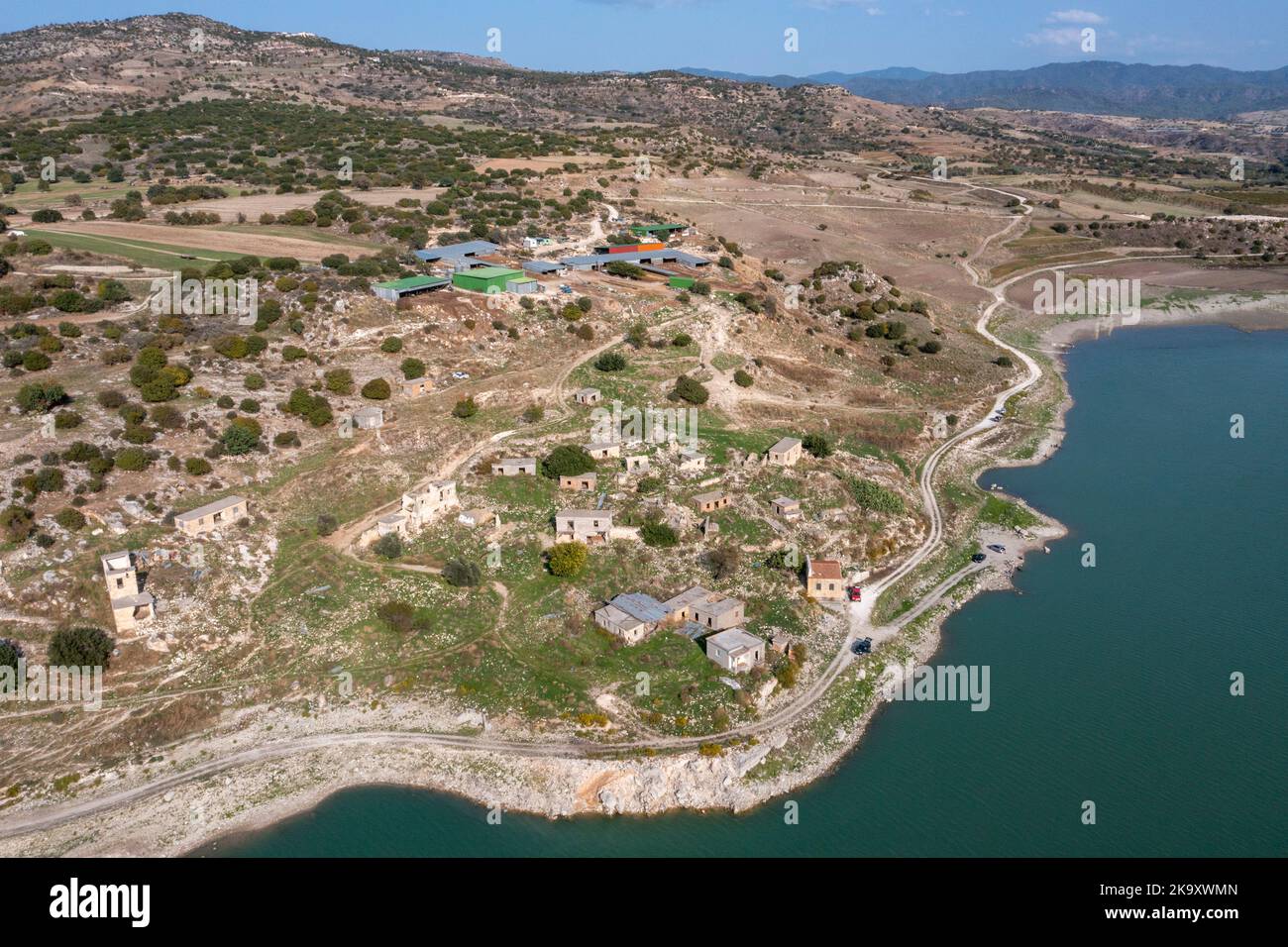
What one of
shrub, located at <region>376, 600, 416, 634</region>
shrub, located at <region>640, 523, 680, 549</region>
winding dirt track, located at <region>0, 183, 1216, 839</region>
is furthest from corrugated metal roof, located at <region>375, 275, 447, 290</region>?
shrub, located at <region>376, 600, 416, 634</region>

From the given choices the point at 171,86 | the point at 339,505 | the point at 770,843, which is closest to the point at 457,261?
the point at 339,505

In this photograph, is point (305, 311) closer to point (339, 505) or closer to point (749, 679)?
point (339, 505)

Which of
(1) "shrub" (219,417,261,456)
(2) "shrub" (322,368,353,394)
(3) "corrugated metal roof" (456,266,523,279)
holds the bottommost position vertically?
(1) "shrub" (219,417,261,456)

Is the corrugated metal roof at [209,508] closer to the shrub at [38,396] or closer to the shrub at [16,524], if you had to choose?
the shrub at [16,524]

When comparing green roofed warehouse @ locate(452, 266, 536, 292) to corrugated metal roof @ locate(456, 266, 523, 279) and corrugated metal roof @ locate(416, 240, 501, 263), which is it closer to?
corrugated metal roof @ locate(456, 266, 523, 279)

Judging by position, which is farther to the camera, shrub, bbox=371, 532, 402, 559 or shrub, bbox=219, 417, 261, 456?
shrub, bbox=219, 417, 261, 456

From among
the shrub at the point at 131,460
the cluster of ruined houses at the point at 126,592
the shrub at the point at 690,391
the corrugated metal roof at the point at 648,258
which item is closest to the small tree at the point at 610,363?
the shrub at the point at 690,391
